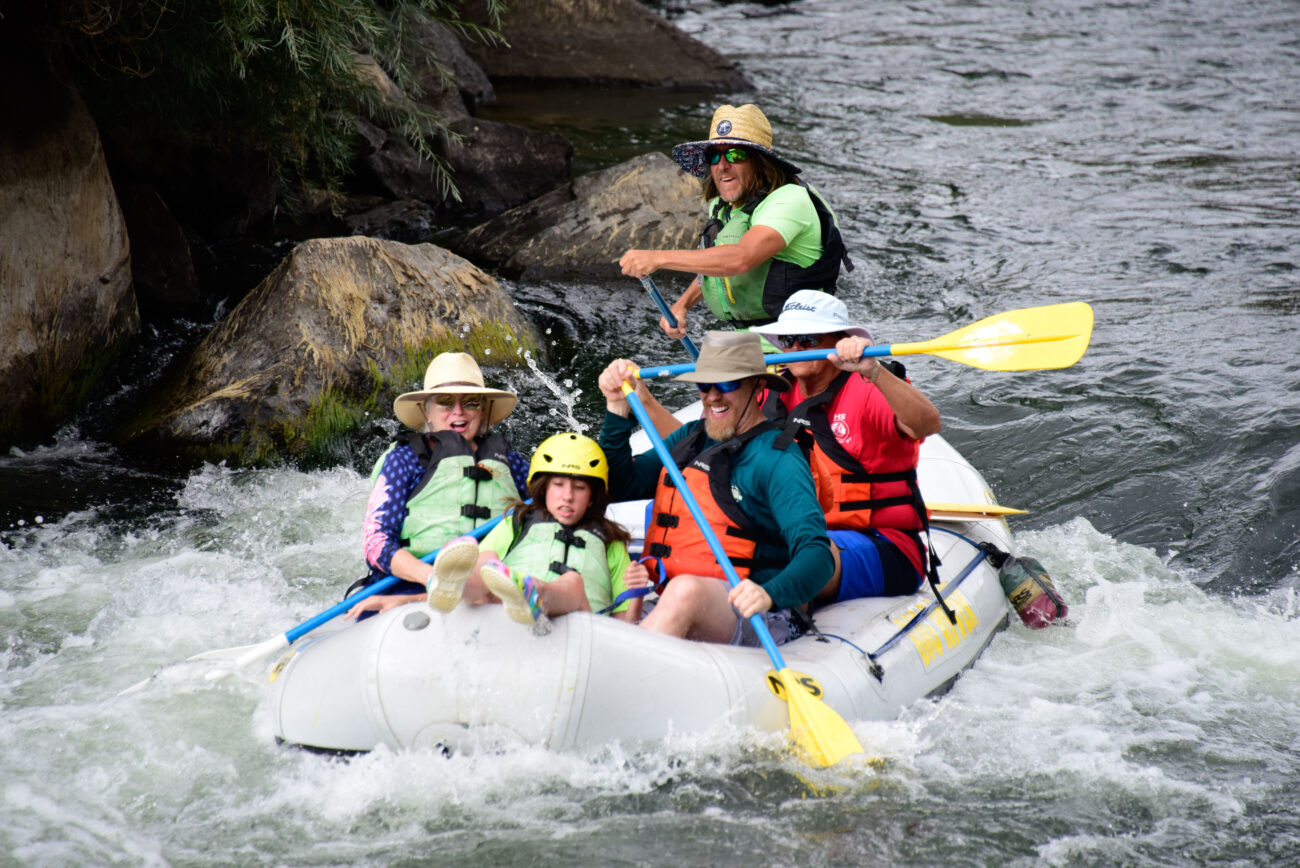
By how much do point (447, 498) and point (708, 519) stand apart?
886 mm

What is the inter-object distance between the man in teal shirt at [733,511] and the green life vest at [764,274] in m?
0.82

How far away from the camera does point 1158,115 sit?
1247 cm

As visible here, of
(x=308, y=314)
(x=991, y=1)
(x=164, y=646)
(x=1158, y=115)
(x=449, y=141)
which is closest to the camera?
(x=164, y=646)

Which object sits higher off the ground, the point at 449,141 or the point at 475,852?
the point at 449,141

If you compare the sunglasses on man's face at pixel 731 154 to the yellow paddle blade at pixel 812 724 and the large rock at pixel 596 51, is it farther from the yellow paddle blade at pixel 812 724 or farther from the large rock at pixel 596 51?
the large rock at pixel 596 51

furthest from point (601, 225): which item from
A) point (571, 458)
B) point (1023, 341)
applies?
point (571, 458)

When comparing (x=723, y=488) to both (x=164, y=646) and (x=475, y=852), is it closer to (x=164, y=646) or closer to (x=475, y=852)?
(x=475, y=852)

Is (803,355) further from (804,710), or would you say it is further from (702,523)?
(804,710)

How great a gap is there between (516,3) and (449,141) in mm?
5014

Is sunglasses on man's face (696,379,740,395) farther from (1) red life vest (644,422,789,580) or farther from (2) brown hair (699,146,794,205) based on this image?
(2) brown hair (699,146,794,205)

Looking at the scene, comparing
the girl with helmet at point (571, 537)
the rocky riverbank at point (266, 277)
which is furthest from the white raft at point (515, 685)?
the rocky riverbank at point (266, 277)

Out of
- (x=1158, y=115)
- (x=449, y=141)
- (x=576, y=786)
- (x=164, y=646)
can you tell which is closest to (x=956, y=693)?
(x=576, y=786)

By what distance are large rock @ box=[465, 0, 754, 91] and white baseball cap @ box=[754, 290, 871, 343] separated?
420 inches

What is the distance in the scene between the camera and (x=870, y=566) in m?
4.00
